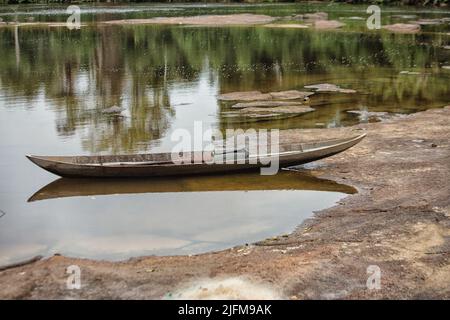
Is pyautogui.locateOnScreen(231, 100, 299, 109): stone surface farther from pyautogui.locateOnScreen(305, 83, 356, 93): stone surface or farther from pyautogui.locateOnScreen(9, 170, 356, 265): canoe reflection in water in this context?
pyautogui.locateOnScreen(9, 170, 356, 265): canoe reflection in water

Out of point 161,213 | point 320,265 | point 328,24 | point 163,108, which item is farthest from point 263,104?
point 328,24

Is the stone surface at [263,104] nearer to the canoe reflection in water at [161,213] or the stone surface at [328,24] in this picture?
the canoe reflection in water at [161,213]

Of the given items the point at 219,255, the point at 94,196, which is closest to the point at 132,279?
the point at 219,255

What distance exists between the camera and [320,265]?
901 cm

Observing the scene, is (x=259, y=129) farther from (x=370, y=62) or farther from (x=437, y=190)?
(x=370, y=62)

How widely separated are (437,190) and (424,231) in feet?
8.28

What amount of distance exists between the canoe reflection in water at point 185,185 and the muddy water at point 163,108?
0.05 metres

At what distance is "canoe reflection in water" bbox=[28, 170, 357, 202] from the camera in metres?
13.5

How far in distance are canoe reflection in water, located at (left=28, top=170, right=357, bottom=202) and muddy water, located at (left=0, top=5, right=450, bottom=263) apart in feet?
0.15

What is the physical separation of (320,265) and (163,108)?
580 inches

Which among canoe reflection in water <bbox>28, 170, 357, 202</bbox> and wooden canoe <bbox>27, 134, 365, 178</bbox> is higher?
wooden canoe <bbox>27, 134, 365, 178</bbox>

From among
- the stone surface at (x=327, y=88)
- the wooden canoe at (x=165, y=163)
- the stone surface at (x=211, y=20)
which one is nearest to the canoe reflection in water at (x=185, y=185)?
the wooden canoe at (x=165, y=163)

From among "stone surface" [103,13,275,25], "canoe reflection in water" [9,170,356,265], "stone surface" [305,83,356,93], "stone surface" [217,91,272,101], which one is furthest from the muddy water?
"stone surface" [103,13,275,25]

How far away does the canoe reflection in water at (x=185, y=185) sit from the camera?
1353 cm
